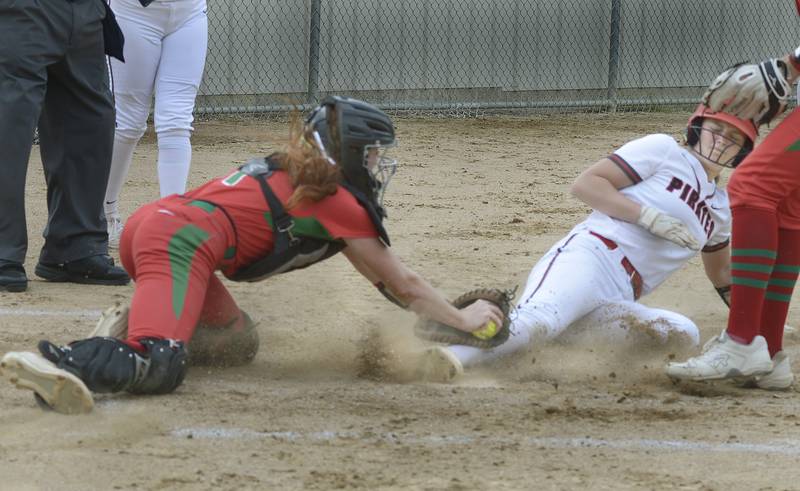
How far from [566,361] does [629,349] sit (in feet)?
0.93

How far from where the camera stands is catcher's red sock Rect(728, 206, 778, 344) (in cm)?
423

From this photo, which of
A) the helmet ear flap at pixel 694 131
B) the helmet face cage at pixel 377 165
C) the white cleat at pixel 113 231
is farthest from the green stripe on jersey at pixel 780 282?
the white cleat at pixel 113 231

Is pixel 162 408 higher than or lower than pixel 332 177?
lower

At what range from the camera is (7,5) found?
5.49 m

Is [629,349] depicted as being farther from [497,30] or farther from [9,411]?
[497,30]

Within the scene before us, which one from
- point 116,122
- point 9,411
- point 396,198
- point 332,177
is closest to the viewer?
point 9,411

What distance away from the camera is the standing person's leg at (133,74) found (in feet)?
19.8

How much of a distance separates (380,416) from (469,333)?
1.97 feet

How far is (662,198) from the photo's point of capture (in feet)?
15.4

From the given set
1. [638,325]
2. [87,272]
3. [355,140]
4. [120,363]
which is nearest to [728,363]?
[638,325]

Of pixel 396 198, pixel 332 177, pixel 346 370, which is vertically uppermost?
pixel 332 177

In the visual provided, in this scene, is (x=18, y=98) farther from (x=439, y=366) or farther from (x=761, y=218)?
(x=761, y=218)

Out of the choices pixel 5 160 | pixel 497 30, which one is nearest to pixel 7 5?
pixel 5 160

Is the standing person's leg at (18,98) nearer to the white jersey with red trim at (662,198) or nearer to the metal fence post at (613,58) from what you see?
the white jersey with red trim at (662,198)
